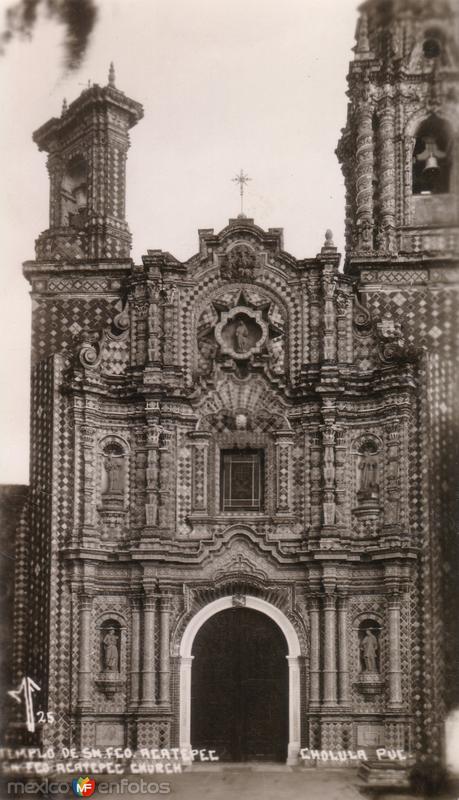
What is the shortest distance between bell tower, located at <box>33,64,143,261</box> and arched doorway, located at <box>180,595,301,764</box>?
24.5 feet

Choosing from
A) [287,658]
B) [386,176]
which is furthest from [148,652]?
[386,176]

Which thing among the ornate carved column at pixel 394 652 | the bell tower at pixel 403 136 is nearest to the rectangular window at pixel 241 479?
the ornate carved column at pixel 394 652

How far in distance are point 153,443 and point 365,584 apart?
15.9 ft

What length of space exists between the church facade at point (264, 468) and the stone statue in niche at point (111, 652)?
4cm

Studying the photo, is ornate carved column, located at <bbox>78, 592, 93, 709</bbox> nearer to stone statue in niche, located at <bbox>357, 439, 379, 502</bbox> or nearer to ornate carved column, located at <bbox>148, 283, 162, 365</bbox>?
ornate carved column, located at <bbox>148, 283, 162, 365</bbox>

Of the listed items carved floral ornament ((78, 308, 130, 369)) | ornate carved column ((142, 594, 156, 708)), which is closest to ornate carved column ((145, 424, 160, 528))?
ornate carved column ((142, 594, 156, 708))

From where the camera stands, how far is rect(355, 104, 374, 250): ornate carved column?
24.3m

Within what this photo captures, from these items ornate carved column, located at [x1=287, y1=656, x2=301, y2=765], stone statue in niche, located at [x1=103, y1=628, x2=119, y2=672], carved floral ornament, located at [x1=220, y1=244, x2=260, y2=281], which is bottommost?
ornate carved column, located at [x1=287, y1=656, x2=301, y2=765]

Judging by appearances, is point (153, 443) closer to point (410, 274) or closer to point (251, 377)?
point (251, 377)

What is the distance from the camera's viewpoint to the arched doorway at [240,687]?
74.2 feet

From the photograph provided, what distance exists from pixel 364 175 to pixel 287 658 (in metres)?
9.71

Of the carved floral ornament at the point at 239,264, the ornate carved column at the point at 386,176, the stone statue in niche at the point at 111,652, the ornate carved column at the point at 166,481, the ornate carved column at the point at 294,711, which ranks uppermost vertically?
the ornate carved column at the point at 386,176

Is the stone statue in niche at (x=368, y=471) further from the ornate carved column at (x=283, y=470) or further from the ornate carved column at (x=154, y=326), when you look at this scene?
the ornate carved column at (x=154, y=326)

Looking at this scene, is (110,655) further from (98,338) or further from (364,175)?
(364,175)
